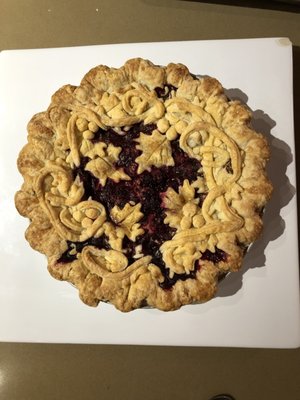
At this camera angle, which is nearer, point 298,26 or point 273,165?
point 273,165

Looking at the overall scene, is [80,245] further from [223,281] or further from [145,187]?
[223,281]

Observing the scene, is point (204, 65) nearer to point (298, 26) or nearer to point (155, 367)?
point (298, 26)

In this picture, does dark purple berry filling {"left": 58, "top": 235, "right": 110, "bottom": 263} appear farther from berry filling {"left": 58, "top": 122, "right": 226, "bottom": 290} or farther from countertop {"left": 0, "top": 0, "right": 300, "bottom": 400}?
countertop {"left": 0, "top": 0, "right": 300, "bottom": 400}

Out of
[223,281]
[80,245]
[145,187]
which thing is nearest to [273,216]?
[223,281]

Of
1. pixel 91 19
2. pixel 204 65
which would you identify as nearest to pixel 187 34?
pixel 204 65

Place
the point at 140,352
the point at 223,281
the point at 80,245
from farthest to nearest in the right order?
the point at 140,352 < the point at 223,281 < the point at 80,245

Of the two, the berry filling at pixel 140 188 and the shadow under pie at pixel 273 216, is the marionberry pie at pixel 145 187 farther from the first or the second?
the shadow under pie at pixel 273 216

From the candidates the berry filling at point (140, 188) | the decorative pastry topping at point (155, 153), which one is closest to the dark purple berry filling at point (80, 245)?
the berry filling at point (140, 188)
